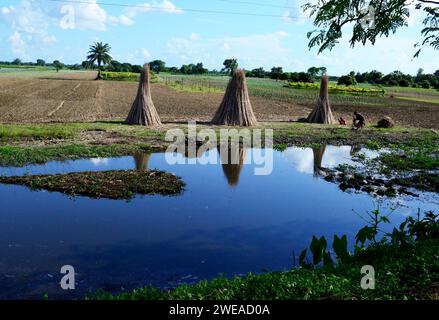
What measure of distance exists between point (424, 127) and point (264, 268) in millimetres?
20691

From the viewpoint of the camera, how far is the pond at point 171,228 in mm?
6500

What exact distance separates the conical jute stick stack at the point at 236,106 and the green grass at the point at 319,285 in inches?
575

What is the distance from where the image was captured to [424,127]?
24.6 metres

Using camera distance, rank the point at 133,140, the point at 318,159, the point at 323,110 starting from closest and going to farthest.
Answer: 1. the point at 318,159
2. the point at 133,140
3. the point at 323,110

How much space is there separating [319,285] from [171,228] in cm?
381

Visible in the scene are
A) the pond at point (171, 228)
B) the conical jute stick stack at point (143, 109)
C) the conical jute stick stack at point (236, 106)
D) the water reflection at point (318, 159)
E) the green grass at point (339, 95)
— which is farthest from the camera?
the green grass at point (339, 95)

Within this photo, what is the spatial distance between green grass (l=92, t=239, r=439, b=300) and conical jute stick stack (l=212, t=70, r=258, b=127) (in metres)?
14.6

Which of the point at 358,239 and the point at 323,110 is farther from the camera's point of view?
the point at 323,110

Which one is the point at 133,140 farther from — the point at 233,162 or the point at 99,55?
the point at 99,55

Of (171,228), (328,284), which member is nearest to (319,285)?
(328,284)

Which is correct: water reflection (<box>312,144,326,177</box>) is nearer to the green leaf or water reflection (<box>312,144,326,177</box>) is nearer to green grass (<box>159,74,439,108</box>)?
the green leaf

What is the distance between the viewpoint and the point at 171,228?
8.36 meters

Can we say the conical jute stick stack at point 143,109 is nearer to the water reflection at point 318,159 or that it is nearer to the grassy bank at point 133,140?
the grassy bank at point 133,140
